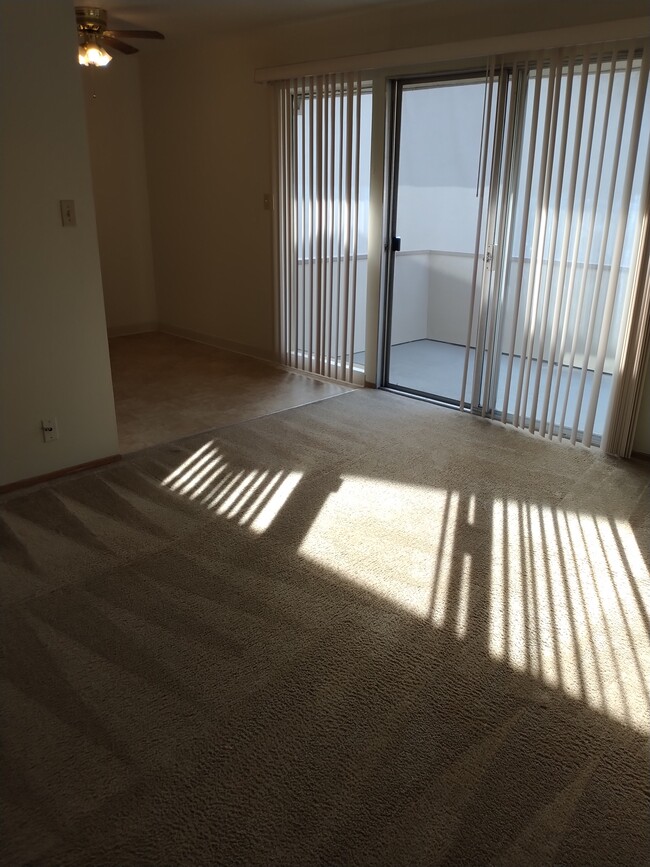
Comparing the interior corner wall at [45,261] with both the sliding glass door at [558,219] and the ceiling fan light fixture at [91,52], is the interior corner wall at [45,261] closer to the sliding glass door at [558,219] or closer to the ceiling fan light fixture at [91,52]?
the ceiling fan light fixture at [91,52]

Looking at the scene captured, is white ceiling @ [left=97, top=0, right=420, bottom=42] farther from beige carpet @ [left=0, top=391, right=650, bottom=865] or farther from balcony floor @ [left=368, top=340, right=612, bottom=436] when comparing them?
beige carpet @ [left=0, top=391, right=650, bottom=865]

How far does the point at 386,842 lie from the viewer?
5.22ft

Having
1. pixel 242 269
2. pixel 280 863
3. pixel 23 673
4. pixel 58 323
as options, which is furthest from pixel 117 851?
pixel 242 269

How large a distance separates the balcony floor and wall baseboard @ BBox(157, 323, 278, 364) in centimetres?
83

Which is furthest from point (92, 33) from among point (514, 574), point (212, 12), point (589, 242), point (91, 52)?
point (514, 574)

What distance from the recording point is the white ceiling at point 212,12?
423 cm

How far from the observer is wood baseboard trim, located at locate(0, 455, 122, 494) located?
3.37 m

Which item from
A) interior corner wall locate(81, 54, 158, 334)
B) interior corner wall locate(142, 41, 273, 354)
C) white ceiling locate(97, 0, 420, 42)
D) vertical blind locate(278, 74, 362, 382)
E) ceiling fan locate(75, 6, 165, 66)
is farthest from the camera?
interior corner wall locate(81, 54, 158, 334)

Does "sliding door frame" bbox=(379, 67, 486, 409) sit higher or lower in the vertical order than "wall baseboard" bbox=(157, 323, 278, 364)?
higher

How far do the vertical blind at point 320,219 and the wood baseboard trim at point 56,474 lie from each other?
2.09 m

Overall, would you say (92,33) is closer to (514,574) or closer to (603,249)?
(603,249)

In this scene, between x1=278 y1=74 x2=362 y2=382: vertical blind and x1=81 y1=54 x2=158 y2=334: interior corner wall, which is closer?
x1=278 y1=74 x2=362 y2=382: vertical blind

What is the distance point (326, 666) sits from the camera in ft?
7.13

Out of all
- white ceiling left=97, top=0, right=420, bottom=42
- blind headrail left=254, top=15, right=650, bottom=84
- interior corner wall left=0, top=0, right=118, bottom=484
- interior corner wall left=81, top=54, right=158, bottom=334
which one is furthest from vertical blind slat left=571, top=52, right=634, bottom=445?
interior corner wall left=81, top=54, right=158, bottom=334
